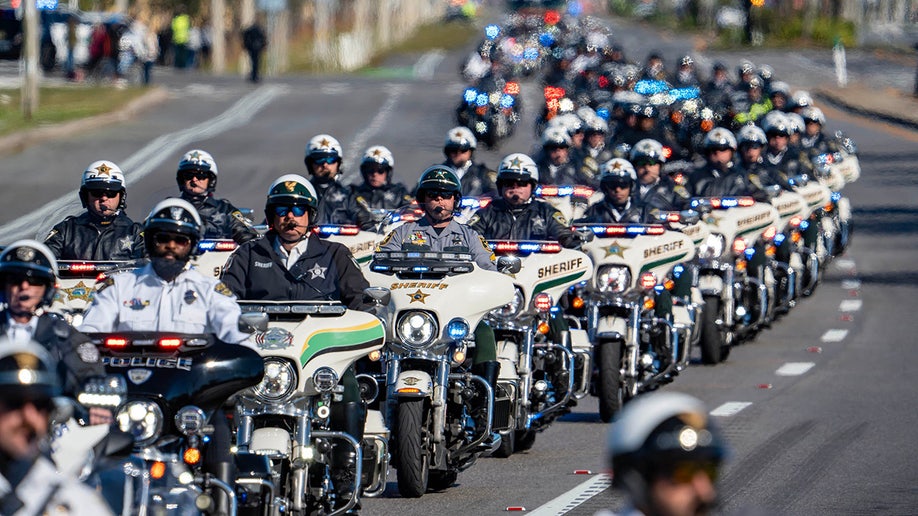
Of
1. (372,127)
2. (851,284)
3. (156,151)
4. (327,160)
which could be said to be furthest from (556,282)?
(372,127)

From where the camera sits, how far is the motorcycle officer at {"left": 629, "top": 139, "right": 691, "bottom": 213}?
19094 mm

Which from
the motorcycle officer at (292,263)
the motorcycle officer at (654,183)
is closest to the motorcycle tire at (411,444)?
the motorcycle officer at (292,263)

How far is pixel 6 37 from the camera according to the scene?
66.3 m

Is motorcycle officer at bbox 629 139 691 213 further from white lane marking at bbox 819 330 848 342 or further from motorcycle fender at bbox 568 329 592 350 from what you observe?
motorcycle fender at bbox 568 329 592 350

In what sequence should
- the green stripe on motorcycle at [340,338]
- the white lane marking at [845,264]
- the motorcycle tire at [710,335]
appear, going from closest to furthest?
the green stripe on motorcycle at [340,338], the motorcycle tire at [710,335], the white lane marking at [845,264]

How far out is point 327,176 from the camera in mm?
18641

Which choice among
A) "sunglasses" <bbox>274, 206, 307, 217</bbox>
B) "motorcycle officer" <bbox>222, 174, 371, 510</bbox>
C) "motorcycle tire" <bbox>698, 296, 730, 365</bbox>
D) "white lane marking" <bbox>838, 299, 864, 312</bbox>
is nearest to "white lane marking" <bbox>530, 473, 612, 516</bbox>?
"motorcycle officer" <bbox>222, 174, 371, 510</bbox>

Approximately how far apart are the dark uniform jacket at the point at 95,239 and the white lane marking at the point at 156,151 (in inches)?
6.5

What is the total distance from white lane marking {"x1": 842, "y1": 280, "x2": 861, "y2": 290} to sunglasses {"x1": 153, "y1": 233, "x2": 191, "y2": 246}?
1812 cm

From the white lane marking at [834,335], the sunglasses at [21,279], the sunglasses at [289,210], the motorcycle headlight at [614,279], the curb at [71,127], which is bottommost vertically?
the curb at [71,127]

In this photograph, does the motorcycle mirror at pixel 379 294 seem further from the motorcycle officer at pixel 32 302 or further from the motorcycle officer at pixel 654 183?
the motorcycle officer at pixel 654 183

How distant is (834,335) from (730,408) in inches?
232

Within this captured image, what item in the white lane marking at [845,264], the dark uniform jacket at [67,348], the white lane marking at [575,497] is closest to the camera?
the dark uniform jacket at [67,348]

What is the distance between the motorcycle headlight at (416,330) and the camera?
12094 millimetres
